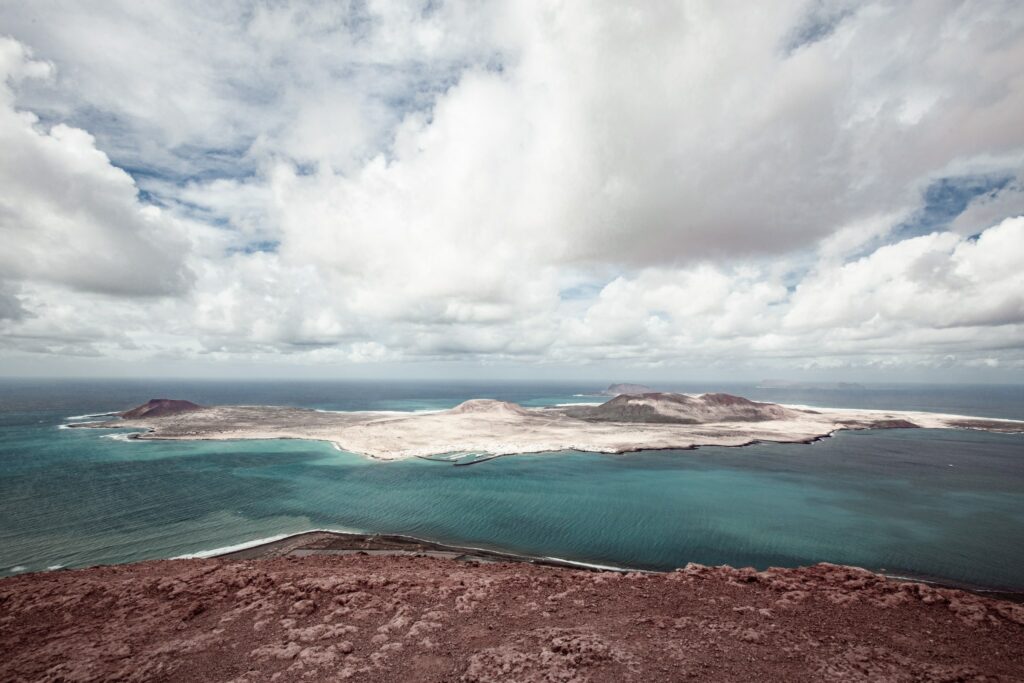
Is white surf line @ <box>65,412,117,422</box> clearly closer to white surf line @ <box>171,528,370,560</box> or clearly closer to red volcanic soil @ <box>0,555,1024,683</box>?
white surf line @ <box>171,528,370,560</box>

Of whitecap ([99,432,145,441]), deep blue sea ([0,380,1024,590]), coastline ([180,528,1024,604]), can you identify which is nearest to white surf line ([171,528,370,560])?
coastline ([180,528,1024,604])

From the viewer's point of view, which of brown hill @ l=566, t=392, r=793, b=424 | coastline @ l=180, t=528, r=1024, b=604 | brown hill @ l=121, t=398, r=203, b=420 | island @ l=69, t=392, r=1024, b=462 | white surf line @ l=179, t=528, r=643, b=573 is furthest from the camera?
brown hill @ l=566, t=392, r=793, b=424

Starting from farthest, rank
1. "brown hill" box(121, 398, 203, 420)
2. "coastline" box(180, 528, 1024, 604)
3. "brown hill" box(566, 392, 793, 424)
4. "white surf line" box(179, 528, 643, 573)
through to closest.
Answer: "brown hill" box(566, 392, 793, 424), "brown hill" box(121, 398, 203, 420), "white surf line" box(179, 528, 643, 573), "coastline" box(180, 528, 1024, 604)

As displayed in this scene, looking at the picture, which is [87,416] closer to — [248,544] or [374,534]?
[248,544]

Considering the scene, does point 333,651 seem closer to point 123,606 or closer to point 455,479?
point 123,606

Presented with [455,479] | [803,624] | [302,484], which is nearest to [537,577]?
[803,624]
